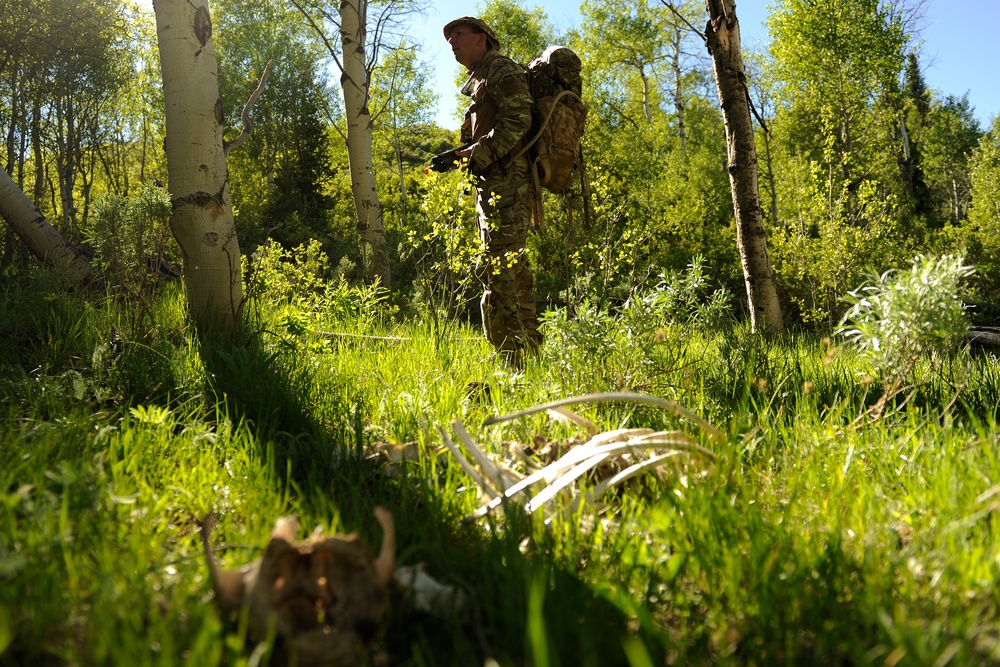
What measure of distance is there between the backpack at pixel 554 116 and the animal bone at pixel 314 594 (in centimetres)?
386

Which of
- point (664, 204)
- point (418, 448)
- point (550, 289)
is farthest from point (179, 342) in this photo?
point (664, 204)

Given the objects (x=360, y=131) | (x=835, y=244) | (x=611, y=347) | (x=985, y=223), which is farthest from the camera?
(x=985, y=223)

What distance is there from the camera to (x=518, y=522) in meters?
1.57

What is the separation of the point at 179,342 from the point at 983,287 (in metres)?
22.2

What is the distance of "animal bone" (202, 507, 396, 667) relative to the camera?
104 centimetres

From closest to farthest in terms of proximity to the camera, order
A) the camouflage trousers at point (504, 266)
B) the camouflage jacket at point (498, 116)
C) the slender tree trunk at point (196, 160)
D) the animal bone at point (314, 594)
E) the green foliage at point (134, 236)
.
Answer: the animal bone at point (314, 594), the green foliage at point (134, 236), the slender tree trunk at point (196, 160), the camouflage jacket at point (498, 116), the camouflage trousers at point (504, 266)

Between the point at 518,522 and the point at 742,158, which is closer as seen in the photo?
the point at 518,522

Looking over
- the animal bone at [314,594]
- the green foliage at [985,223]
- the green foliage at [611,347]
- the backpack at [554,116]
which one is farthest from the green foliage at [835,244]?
the green foliage at [985,223]

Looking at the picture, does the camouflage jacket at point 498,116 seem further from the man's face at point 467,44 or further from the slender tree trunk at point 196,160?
the slender tree trunk at point 196,160

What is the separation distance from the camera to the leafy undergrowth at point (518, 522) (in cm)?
109

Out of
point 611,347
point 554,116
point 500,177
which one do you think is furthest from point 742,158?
point 611,347

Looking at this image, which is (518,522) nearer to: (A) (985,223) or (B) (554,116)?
(B) (554,116)

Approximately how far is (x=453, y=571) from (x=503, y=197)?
3.57 m

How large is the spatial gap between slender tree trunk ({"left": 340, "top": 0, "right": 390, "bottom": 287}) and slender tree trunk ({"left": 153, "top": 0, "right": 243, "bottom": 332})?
5434mm
